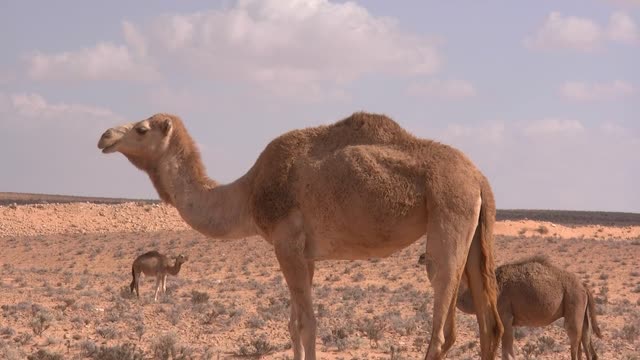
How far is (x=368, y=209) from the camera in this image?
30.5 ft

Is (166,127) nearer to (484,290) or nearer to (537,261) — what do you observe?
(484,290)

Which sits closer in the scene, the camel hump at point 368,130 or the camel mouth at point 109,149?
the camel hump at point 368,130

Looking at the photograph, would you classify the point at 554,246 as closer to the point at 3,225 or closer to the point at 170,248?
the point at 170,248

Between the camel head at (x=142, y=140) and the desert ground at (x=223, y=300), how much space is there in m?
3.36

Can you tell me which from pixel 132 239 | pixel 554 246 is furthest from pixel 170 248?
pixel 554 246

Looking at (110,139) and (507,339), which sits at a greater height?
(110,139)

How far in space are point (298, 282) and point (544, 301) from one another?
5028mm

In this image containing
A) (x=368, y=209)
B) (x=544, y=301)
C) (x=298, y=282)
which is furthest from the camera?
(x=544, y=301)

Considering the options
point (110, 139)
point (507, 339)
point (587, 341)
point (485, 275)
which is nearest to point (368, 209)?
point (485, 275)

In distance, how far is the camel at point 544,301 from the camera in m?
13.3

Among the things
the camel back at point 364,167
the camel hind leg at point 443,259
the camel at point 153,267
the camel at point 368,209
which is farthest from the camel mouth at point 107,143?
the camel at point 153,267

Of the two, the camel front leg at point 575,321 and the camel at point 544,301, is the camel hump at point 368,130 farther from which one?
the camel front leg at point 575,321

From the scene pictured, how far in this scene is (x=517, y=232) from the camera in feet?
169

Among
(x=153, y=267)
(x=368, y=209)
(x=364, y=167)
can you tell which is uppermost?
(x=364, y=167)
